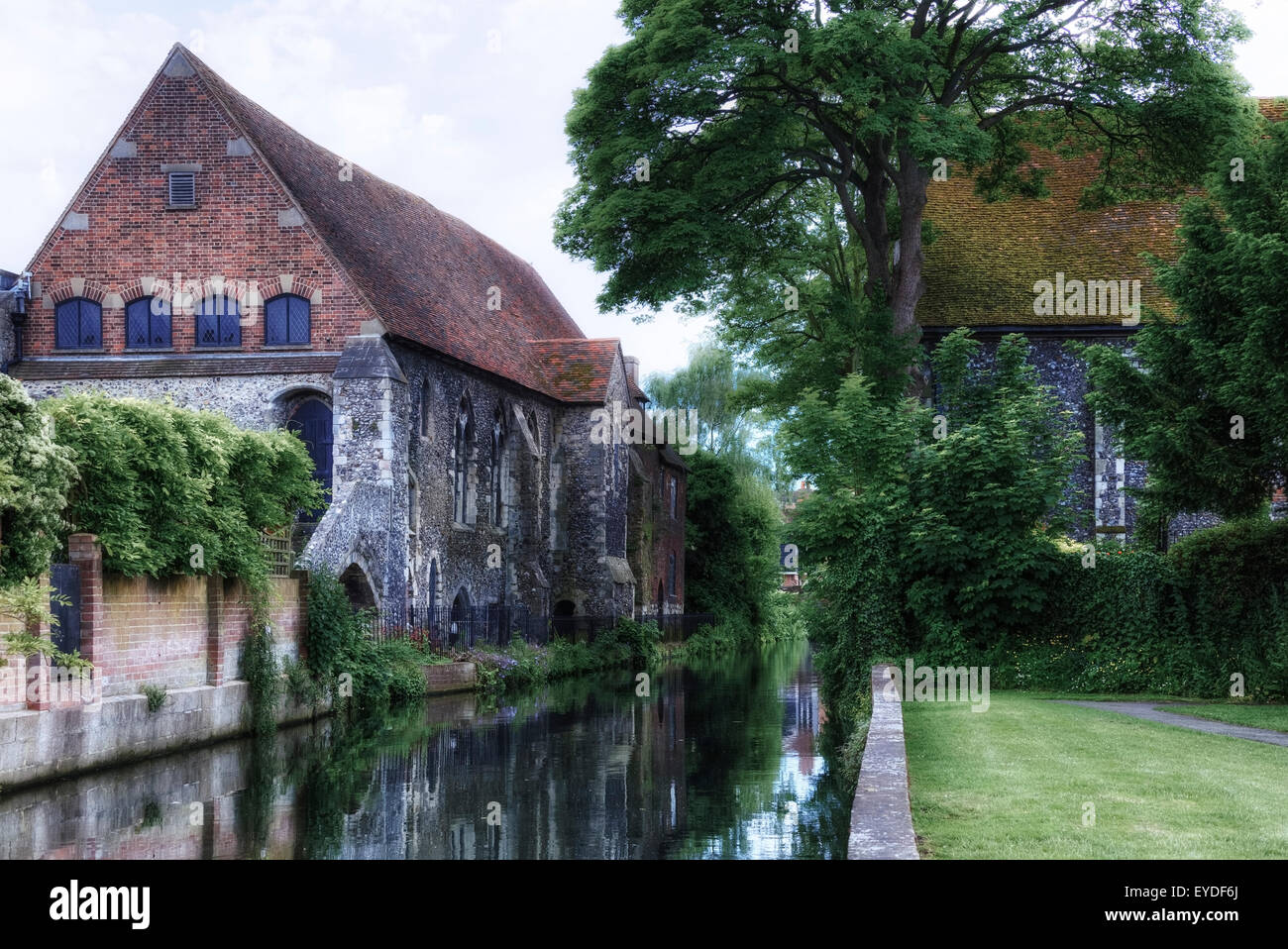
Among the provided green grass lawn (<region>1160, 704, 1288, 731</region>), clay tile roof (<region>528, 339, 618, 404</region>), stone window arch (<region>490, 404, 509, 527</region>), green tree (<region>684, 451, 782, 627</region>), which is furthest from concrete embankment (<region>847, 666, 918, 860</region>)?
green tree (<region>684, 451, 782, 627</region>)

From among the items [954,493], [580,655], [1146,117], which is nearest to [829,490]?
[954,493]

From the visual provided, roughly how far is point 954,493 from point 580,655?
13.7m

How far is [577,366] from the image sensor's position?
123 ft

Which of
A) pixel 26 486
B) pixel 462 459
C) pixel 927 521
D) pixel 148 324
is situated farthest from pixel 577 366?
pixel 26 486

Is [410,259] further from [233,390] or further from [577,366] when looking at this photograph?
[577,366]

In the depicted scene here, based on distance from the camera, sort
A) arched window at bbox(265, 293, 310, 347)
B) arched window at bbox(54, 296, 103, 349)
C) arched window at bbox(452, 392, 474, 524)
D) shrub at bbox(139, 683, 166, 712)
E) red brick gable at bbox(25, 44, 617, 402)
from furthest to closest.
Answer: arched window at bbox(452, 392, 474, 524)
arched window at bbox(54, 296, 103, 349)
arched window at bbox(265, 293, 310, 347)
red brick gable at bbox(25, 44, 617, 402)
shrub at bbox(139, 683, 166, 712)

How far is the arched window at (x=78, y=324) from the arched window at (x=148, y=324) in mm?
629

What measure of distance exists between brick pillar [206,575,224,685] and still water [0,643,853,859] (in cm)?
93

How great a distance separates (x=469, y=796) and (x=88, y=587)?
16.2 ft

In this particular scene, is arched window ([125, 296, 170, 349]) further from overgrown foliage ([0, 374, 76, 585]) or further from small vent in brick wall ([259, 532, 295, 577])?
overgrown foliage ([0, 374, 76, 585])

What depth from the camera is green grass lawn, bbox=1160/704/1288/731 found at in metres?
14.2

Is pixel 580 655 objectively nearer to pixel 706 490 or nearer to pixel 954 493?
pixel 954 493

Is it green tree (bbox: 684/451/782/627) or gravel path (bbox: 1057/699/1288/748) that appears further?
green tree (bbox: 684/451/782/627)
